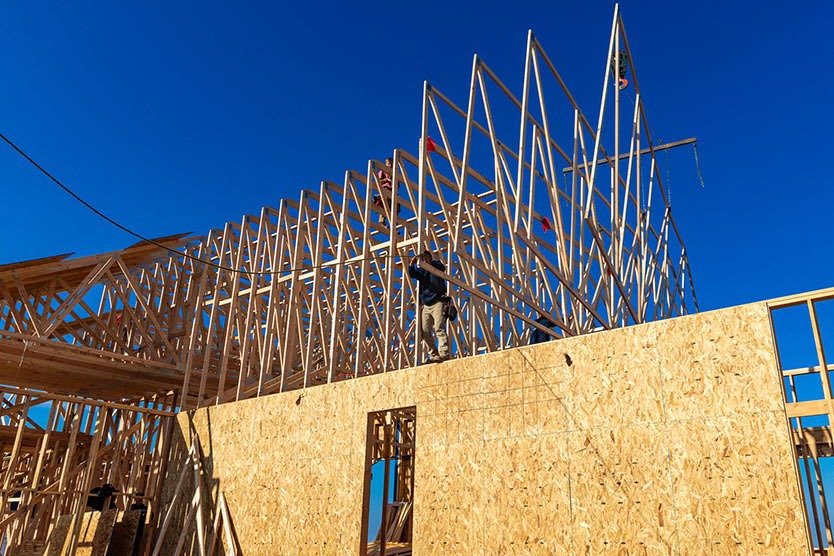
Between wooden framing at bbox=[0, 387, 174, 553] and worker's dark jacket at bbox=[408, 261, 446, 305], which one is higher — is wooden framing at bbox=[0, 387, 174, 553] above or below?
below

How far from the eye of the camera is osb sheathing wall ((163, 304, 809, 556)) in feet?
21.5

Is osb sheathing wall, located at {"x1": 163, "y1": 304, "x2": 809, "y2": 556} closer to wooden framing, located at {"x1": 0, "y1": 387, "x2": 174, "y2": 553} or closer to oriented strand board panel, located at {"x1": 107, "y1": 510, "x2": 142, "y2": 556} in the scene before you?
oriented strand board panel, located at {"x1": 107, "y1": 510, "x2": 142, "y2": 556}

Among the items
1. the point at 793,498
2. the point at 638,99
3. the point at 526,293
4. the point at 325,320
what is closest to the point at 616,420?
the point at 793,498

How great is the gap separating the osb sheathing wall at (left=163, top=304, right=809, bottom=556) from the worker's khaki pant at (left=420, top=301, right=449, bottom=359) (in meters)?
0.74

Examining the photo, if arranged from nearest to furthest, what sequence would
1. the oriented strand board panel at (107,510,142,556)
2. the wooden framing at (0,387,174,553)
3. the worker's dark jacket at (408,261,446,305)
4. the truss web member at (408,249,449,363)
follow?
the truss web member at (408,249,449,363) → the worker's dark jacket at (408,261,446,305) → the oriented strand board panel at (107,510,142,556) → the wooden framing at (0,387,174,553)

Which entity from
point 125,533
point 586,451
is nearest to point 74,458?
point 125,533

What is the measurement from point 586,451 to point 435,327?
3.46 metres

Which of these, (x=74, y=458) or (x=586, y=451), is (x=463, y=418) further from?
(x=74, y=458)

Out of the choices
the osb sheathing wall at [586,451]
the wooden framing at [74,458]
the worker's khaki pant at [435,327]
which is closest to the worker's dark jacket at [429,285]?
the worker's khaki pant at [435,327]

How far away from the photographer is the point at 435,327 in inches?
410

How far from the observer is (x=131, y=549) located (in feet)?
39.9

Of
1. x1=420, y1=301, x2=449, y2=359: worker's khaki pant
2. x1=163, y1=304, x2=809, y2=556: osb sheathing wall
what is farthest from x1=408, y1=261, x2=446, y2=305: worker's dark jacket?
x1=163, y1=304, x2=809, y2=556: osb sheathing wall

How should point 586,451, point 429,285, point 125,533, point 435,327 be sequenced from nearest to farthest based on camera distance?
point 586,451 < point 435,327 < point 429,285 < point 125,533

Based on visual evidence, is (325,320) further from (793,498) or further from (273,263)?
(793,498)
